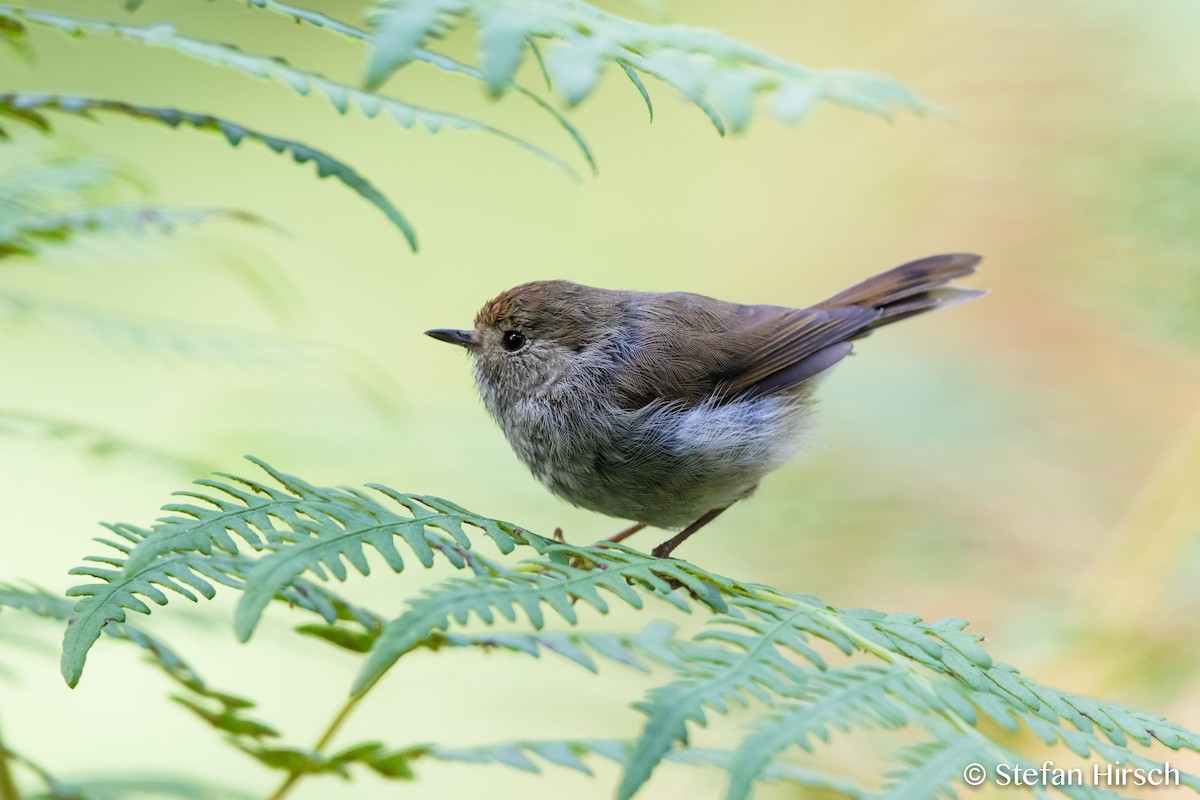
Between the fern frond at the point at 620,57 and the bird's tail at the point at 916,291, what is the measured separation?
1.73 m

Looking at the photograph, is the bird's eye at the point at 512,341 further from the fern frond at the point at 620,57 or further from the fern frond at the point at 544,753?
the fern frond at the point at 620,57

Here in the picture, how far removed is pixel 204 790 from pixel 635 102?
7514 mm

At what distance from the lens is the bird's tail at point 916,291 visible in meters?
3.01

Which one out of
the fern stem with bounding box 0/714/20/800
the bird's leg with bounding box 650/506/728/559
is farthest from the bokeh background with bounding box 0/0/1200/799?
the fern stem with bounding box 0/714/20/800

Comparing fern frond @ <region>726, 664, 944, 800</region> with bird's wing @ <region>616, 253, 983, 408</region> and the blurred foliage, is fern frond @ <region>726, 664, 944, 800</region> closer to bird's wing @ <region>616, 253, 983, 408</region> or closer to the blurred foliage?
the blurred foliage

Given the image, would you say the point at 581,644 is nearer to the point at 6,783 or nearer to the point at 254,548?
the point at 254,548

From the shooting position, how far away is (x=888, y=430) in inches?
120

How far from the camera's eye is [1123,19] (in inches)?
113

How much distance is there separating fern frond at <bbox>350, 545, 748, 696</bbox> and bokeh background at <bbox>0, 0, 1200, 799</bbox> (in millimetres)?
539

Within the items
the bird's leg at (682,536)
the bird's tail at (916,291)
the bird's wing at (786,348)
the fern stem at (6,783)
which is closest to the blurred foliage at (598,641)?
the fern stem at (6,783)

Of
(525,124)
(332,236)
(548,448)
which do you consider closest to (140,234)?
(548,448)

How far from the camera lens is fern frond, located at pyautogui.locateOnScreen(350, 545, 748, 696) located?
39.6 inches

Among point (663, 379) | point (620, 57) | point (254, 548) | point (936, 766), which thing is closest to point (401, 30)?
point (620, 57)

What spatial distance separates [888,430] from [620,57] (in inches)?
81.9
